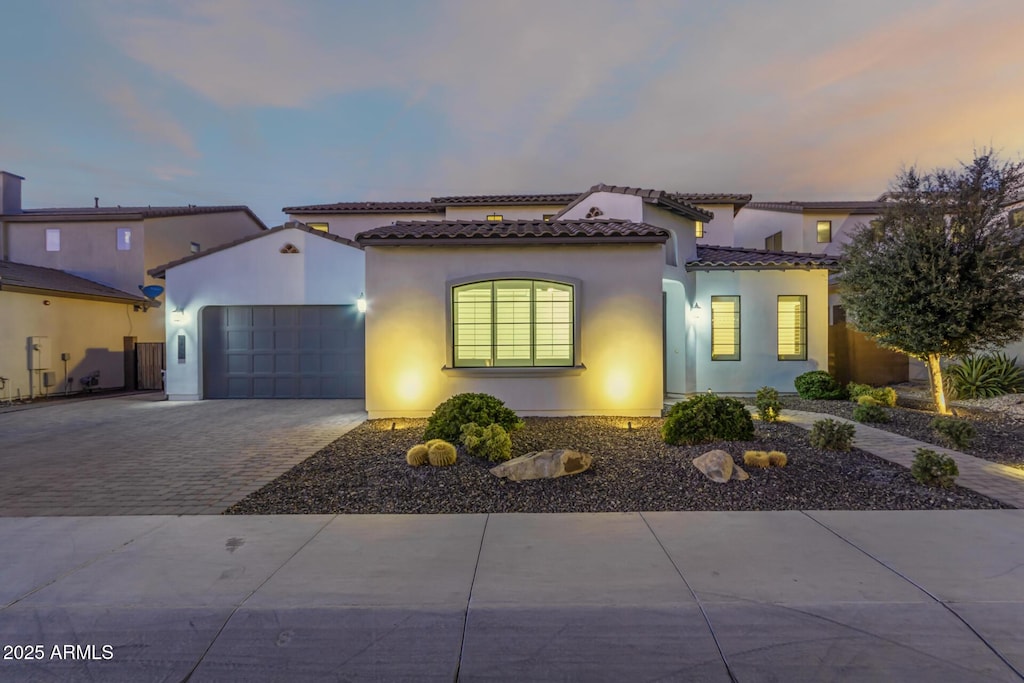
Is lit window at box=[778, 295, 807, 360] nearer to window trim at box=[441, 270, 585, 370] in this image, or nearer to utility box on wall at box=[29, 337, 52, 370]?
window trim at box=[441, 270, 585, 370]

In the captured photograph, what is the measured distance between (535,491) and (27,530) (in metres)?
4.77

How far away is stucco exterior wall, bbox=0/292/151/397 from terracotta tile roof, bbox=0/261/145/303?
31 cm

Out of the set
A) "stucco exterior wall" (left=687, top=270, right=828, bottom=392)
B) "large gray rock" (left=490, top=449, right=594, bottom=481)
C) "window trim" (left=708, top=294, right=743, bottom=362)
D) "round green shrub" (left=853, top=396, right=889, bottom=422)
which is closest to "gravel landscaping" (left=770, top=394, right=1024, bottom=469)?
"round green shrub" (left=853, top=396, right=889, bottom=422)

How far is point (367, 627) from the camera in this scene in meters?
3.00

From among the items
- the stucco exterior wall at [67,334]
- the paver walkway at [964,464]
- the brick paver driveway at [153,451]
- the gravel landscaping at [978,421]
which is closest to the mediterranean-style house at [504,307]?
the brick paver driveway at [153,451]

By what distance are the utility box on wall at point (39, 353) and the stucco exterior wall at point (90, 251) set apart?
380cm

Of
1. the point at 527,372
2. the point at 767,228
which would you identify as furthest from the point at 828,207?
the point at 527,372

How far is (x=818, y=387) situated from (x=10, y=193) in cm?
2736

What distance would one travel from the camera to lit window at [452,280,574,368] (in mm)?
9523

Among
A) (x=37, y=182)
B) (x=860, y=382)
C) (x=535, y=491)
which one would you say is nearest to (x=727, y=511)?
(x=535, y=491)

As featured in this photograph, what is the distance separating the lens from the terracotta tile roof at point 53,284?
1290cm

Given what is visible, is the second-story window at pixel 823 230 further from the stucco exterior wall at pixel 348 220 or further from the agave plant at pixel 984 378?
the stucco exterior wall at pixel 348 220

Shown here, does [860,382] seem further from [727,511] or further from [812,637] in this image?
[812,637]

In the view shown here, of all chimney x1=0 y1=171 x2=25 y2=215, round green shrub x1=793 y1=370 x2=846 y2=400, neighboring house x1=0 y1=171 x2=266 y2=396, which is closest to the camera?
round green shrub x1=793 y1=370 x2=846 y2=400
